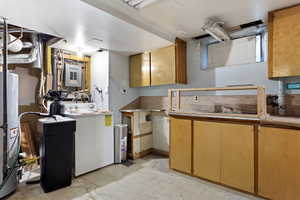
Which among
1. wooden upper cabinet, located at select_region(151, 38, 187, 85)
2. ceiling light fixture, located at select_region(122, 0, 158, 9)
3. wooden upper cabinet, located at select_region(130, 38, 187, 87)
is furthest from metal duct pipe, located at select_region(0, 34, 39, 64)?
wooden upper cabinet, located at select_region(151, 38, 187, 85)

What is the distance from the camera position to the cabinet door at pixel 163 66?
326cm

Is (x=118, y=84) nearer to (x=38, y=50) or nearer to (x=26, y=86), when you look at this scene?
(x=38, y=50)

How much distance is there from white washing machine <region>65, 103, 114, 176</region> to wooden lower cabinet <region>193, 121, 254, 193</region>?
1.57m

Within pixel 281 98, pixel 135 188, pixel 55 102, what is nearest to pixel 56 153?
pixel 55 102

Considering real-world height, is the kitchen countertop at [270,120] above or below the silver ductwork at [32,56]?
below

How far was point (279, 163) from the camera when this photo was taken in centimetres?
183

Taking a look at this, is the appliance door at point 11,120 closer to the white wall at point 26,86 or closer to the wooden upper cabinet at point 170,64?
the white wall at point 26,86

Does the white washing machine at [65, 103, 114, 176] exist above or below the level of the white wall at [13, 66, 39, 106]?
below

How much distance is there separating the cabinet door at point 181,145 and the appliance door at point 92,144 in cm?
118

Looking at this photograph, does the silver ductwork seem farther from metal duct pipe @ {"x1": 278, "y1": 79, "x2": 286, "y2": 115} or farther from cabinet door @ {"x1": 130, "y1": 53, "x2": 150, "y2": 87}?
metal duct pipe @ {"x1": 278, "y1": 79, "x2": 286, "y2": 115}

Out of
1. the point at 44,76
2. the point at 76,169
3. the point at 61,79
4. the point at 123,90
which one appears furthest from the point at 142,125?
the point at 44,76

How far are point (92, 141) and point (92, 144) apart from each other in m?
0.05

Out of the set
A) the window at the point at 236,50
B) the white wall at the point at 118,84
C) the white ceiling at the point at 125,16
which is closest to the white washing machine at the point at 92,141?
the white wall at the point at 118,84

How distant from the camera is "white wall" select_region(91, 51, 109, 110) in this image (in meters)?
3.65
